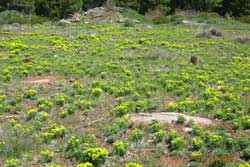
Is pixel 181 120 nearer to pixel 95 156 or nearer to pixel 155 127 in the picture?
pixel 155 127

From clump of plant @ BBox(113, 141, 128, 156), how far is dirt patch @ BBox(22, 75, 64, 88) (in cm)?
642

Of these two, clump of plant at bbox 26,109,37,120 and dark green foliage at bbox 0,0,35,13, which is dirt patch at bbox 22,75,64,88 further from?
dark green foliage at bbox 0,0,35,13

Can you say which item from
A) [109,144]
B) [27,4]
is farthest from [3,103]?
[27,4]

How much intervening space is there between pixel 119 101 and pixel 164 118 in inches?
86.6

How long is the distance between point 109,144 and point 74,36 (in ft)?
56.4

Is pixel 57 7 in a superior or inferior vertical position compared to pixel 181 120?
inferior

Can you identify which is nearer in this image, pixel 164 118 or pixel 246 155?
pixel 246 155

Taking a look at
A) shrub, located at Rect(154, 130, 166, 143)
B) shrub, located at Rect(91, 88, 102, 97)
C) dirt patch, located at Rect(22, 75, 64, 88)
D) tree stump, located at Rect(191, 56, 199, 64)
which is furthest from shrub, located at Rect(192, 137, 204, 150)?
tree stump, located at Rect(191, 56, 199, 64)

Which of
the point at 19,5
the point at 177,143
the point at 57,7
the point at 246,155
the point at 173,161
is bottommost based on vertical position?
the point at 19,5

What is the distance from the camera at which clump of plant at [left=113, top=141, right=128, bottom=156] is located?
37.0 feet

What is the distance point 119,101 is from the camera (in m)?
15.2

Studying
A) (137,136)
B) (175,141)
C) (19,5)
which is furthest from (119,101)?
(19,5)

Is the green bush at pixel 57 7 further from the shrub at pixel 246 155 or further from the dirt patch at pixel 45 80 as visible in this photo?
the shrub at pixel 246 155

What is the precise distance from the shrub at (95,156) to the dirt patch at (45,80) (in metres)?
6.79
